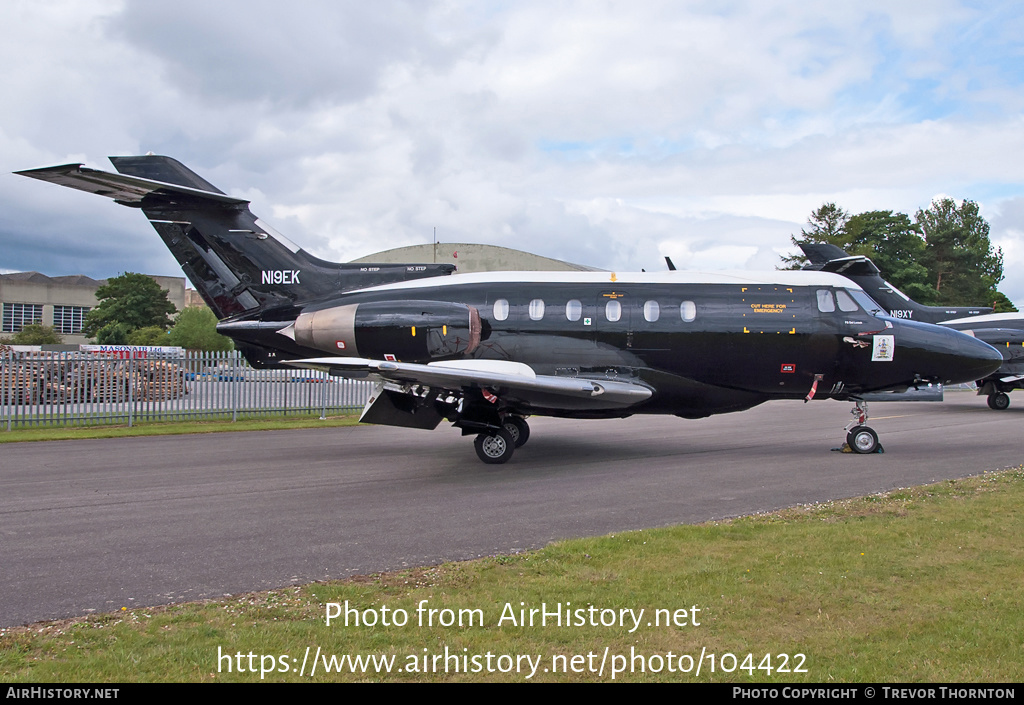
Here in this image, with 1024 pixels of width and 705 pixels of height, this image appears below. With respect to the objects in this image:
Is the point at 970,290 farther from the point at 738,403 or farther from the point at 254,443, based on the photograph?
the point at 254,443

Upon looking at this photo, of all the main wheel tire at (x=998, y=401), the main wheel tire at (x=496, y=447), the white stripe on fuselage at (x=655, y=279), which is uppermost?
the white stripe on fuselage at (x=655, y=279)

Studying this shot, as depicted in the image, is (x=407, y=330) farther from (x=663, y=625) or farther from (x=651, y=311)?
(x=663, y=625)

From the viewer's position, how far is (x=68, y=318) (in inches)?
4587

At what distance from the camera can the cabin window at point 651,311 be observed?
1346cm

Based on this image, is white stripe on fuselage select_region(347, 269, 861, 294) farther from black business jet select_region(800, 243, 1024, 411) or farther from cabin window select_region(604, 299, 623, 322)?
black business jet select_region(800, 243, 1024, 411)

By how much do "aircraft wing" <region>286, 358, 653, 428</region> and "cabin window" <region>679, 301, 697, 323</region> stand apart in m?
1.57

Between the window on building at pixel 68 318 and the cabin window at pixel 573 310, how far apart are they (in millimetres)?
126115

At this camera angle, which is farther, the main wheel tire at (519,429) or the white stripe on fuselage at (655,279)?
the main wheel tire at (519,429)

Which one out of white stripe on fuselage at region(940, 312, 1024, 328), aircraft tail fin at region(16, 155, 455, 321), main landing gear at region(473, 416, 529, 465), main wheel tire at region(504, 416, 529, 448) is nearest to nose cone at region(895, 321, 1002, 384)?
main wheel tire at region(504, 416, 529, 448)

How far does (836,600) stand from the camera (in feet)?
17.5

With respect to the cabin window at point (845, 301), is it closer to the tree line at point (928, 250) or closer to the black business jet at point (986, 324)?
the black business jet at point (986, 324)

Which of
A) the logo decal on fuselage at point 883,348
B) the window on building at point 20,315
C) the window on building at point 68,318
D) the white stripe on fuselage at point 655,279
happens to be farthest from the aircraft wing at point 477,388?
the window on building at point 68,318
